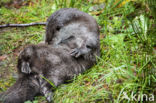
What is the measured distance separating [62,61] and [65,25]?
76 cm

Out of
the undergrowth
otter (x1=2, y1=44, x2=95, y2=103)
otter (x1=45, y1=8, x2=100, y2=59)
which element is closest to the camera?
the undergrowth

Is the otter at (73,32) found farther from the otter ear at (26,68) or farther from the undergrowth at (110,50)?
the otter ear at (26,68)

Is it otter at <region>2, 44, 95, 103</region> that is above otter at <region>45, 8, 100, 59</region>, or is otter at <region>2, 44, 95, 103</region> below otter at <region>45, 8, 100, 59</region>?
below

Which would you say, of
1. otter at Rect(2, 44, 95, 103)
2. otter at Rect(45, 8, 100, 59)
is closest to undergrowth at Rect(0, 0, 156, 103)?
otter at Rect(2, 44, 95, 103)

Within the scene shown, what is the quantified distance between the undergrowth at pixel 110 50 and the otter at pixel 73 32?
31 cm

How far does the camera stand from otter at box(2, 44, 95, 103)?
2.48 meters

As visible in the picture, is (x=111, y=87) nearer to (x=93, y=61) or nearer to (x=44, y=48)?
(x=93, y=61)

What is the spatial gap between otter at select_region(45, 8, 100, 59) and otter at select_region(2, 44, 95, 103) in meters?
0.45

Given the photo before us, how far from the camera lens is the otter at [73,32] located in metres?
3.17

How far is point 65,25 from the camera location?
10.9 feet

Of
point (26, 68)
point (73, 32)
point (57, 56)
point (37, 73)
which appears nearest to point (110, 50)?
point (73, 32)

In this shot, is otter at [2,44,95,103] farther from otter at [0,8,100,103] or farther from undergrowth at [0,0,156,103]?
undergrowth at [0,0,156,103]

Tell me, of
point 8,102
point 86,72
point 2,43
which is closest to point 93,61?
point 86,72

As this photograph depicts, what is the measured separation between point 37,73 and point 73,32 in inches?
37.9
